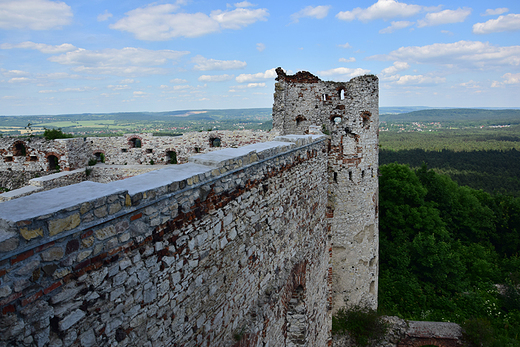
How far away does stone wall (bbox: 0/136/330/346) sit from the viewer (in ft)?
6.52

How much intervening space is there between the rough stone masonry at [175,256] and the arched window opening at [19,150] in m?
13.1

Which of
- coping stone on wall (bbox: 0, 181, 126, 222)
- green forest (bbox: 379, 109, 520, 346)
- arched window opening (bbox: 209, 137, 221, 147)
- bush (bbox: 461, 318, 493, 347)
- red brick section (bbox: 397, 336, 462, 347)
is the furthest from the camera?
green forest (bbox: 379, 109, 520, 346)

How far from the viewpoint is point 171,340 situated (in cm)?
312

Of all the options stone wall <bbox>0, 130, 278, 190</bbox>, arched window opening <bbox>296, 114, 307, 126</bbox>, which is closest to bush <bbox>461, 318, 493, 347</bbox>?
arched window opening <bbox>296, 114, 307, 126</bbox>

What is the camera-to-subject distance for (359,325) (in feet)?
36.2

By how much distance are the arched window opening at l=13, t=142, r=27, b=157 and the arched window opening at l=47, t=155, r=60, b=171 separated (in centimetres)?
100

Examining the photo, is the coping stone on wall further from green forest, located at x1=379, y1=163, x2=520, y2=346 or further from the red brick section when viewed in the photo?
green forest, located at x1=379, y1=163, x2=520, y2=346

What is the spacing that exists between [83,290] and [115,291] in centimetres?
29

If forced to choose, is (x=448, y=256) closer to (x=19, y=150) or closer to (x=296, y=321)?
(x=296, y=321)

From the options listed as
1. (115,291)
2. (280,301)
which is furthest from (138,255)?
(280,301)

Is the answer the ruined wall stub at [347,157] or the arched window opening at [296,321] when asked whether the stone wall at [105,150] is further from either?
the arched window opening at [296,321]

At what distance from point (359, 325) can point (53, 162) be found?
14579 mm

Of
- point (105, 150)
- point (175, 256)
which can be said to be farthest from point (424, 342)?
point (105, 150)

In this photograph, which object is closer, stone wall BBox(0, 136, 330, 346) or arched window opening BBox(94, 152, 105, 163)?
stone wall BBox(0, 136, 330, 346)
